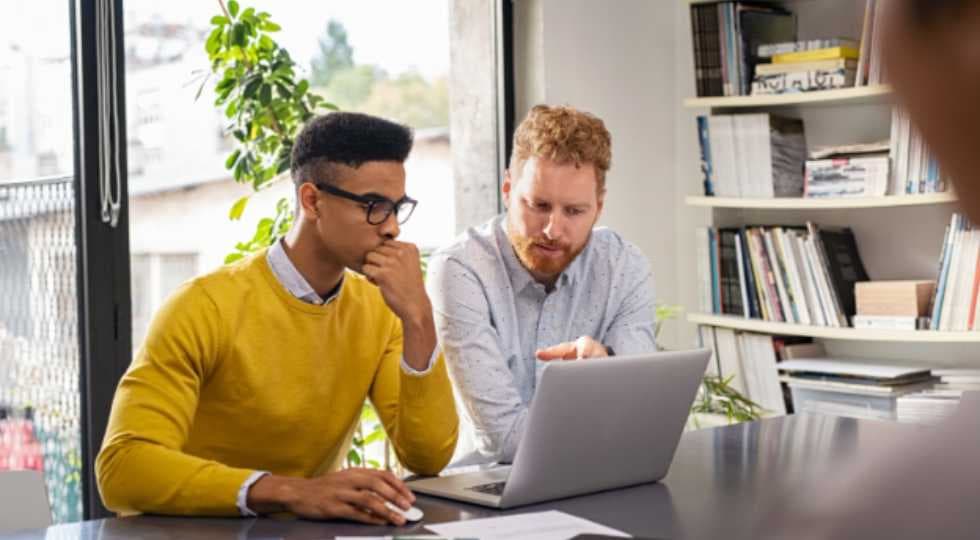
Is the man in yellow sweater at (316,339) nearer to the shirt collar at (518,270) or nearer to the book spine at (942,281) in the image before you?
the shirt collar at (518,270)

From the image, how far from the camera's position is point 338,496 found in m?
1.57

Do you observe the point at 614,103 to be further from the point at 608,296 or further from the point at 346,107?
the point at 608,296

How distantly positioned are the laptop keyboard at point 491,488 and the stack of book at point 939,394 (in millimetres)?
1733

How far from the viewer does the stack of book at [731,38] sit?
3740 millimetres

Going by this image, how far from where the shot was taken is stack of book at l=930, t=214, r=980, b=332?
10.8 feet

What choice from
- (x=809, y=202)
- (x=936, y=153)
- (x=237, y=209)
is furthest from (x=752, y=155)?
(x=936, y=153)

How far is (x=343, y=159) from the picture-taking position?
2.10 metres

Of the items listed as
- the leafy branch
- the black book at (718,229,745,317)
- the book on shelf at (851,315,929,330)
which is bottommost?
the book on shelf at (851,315,929,330)

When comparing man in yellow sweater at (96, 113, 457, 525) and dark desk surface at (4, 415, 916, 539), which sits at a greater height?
man in yellow sweater at (96, 113, 457, 525)

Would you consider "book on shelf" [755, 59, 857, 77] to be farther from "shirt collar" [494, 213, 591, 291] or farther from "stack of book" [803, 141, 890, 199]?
"shirt collar" [494, 213, 591, 291]

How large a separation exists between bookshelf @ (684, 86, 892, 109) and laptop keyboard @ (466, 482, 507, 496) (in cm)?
199

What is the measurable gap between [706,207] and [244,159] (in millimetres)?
1621

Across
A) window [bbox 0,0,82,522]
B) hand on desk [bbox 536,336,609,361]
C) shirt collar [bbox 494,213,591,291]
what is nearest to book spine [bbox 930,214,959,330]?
shirt collar [bbox 494,213,591,291]

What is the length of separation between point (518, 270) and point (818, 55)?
151 centimetres
